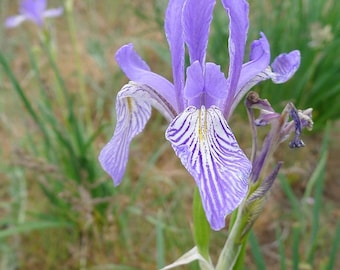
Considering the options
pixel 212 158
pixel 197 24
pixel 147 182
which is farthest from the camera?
pixel 147 182

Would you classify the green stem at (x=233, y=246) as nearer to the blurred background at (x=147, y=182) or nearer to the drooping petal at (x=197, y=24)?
the drooping petal at (x=197, y=24)

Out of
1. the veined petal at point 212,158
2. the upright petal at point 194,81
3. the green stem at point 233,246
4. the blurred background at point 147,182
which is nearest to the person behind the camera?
the veined petal at point 212,158

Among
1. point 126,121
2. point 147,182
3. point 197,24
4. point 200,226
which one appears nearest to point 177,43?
point 197,24

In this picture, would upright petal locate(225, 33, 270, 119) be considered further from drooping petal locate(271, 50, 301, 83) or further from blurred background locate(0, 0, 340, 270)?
blurred background locate(0, 0, 340, 270)

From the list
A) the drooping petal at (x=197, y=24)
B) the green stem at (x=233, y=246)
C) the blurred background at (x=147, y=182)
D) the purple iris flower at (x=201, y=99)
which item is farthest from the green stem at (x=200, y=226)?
the blurred background at (x=147, y=182)

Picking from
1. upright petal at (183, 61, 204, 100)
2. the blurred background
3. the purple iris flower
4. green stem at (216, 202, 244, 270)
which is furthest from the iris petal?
the blurred background

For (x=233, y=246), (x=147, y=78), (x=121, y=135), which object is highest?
(x=147, y=78)

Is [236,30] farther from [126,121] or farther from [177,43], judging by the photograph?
[126,121]
